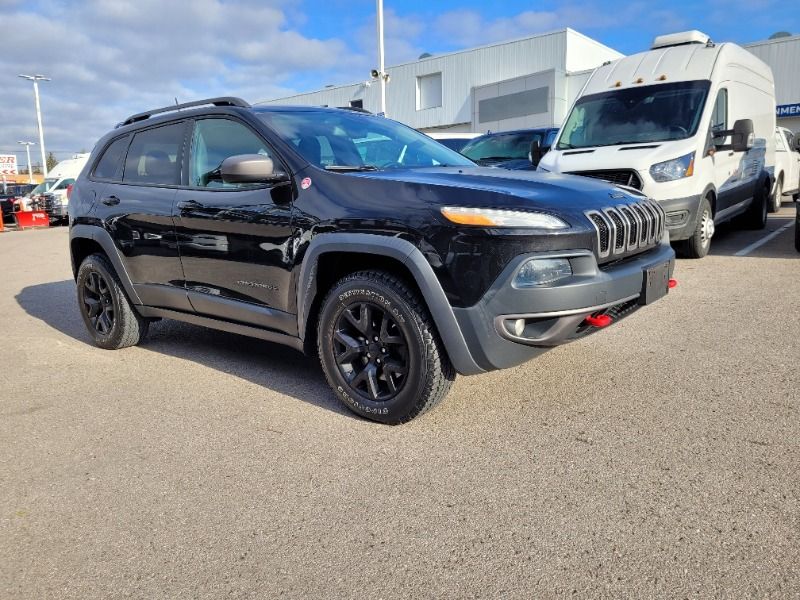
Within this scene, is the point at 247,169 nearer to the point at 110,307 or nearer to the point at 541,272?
the point at 541,272

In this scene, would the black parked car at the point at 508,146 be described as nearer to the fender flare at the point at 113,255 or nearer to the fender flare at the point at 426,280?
the fender flare at the point at 113,255

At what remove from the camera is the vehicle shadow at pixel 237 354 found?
3.90m

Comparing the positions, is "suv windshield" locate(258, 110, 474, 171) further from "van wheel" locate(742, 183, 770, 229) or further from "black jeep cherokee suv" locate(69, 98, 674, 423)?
"van wheel" locate(742, 183, 770, 229)

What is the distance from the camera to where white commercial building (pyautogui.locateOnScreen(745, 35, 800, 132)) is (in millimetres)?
25078

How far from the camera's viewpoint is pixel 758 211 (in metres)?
9.98

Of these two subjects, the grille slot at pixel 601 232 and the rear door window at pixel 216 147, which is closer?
the grille slot at pixel 601 232

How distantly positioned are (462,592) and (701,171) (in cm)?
654

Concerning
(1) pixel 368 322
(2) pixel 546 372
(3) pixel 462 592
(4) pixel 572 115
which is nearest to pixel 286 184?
(1) pixel 368 322

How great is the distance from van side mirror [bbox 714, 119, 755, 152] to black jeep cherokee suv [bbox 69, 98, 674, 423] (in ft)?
15.2

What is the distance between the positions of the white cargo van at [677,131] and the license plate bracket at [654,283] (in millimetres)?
3768

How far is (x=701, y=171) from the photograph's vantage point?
23.7 ft

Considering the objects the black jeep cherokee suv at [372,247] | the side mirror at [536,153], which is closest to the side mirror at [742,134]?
the side mirror at [536,153]

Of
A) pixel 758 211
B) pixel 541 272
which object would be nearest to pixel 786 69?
pixel 758 211

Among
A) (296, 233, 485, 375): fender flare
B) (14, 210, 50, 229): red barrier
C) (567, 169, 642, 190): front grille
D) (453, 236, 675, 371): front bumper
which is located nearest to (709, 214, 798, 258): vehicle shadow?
(567, 169, 642, 190): front grille
